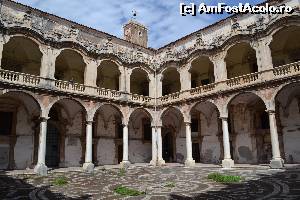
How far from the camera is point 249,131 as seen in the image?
2027 cm

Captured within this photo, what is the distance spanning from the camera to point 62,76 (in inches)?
857

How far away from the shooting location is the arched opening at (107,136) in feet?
73.6

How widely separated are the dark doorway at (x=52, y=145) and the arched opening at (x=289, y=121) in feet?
53.3

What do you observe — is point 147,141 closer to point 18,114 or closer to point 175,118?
point 175,118

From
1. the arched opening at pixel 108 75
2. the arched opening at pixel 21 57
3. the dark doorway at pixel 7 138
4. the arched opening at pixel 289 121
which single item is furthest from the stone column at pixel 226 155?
the dark doorway at pixel 7 138

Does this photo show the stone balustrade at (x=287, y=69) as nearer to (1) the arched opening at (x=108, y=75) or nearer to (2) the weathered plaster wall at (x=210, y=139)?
(2) the weathered plaster wall at (x=210, y=139)

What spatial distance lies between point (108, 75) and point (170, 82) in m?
6.19

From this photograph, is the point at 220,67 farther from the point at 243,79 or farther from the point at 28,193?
the point at 28,193

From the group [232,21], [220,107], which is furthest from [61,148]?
[232,21]

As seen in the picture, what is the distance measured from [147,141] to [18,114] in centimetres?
1185

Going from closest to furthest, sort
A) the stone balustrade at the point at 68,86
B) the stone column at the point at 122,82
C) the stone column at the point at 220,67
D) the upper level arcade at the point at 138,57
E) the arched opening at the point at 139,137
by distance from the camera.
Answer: the upper level arcade at the point at 138,57 → the stone balustrade at the point at 68,86 → the stone column at the point at 220,67 → the stone column at the point at 122,82 → the arched opening at the point at 139,137

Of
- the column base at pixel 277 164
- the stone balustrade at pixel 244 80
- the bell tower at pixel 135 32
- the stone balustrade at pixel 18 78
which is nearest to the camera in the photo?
the column base at pixel 277 164

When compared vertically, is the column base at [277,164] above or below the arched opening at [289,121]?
below

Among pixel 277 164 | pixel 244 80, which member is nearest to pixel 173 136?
pixel 244 80
